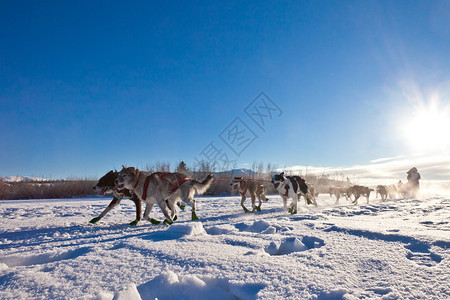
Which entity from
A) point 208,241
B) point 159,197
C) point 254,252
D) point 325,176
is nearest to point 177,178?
point 159,197

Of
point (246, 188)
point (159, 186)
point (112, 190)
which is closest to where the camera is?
point (159, 186)

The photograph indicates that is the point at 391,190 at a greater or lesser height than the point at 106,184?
lesser

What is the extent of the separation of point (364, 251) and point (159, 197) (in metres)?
4.43

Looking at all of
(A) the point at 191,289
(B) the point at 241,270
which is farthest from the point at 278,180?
(A) the point at 191,289

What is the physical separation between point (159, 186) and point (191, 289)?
173 inches

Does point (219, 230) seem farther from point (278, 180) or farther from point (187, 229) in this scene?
point (278, 180)

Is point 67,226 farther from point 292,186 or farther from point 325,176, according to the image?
point 325,176

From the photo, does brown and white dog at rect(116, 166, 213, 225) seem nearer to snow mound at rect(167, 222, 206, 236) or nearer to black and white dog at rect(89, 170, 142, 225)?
black and white dog at rect(89, 170, 142, 225)

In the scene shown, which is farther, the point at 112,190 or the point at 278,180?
the point at 278,180

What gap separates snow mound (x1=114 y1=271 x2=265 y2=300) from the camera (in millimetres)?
1551

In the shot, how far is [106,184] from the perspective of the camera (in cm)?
603

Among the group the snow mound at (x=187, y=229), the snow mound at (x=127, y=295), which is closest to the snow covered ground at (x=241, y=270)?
the snow mound at (x=127, y=295)

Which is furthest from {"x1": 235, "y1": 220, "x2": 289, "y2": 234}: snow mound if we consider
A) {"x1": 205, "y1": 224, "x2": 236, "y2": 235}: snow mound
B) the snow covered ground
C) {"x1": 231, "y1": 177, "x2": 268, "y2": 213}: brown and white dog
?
{"x1": 231, "y1": 177, "x2": 268, "y2": 213}: brown and white dog

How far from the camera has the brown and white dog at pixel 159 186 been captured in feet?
18.4
